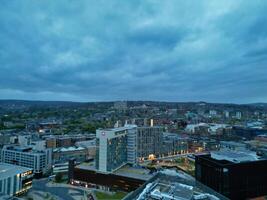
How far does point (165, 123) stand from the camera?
109 m

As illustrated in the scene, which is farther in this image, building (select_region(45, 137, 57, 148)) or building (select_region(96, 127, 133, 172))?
building (select_region(45, 137, 57, 148))

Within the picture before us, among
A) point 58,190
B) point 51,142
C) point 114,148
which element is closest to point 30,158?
point 58,190

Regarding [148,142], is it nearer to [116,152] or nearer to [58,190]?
[116,152]

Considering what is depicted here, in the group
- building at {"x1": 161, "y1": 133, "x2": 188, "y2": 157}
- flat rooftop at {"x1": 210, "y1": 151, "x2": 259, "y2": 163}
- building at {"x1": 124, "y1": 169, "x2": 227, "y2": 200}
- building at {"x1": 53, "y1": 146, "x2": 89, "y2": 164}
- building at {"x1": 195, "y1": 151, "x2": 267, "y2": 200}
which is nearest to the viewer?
building at {"x1": 124, "y1": 169, "x2": 227, "y2": 200}

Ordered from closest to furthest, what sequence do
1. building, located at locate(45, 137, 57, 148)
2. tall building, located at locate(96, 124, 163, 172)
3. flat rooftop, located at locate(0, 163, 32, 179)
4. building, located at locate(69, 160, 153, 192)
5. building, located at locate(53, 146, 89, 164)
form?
flat rooftop, located at locate(0, 163, 32, 179) → building, located at locate(69, 160, 153, 192) → tall building, located at locate(96, 124, 163, 172) → building, located at locate(53, 146, 89, 164) → building, located at locate(45, 137, 57, 148)

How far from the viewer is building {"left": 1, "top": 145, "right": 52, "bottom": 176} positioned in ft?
150

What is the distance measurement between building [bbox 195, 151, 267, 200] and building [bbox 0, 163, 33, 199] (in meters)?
24.2

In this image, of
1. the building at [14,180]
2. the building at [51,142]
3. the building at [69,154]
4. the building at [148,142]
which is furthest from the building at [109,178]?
the building at [51,142]

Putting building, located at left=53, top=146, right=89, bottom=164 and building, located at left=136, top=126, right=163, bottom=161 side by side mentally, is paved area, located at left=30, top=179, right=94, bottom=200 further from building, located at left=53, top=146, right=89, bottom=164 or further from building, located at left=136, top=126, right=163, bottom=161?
building, located at left=136, top=126, right=163, bottom=161

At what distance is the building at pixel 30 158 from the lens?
45594 mm

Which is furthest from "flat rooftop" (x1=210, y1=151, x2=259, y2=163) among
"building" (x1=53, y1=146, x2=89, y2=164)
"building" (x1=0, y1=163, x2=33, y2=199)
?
"building" (x1=53, y1=146, x2=89, y2=164)

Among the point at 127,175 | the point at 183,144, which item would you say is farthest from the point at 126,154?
the point at 183,144

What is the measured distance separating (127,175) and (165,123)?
7337 cm

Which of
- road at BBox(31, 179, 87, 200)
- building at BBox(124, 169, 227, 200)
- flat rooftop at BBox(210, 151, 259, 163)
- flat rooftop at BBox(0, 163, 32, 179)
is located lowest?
road at BBox(31, 179, 87, 200)
